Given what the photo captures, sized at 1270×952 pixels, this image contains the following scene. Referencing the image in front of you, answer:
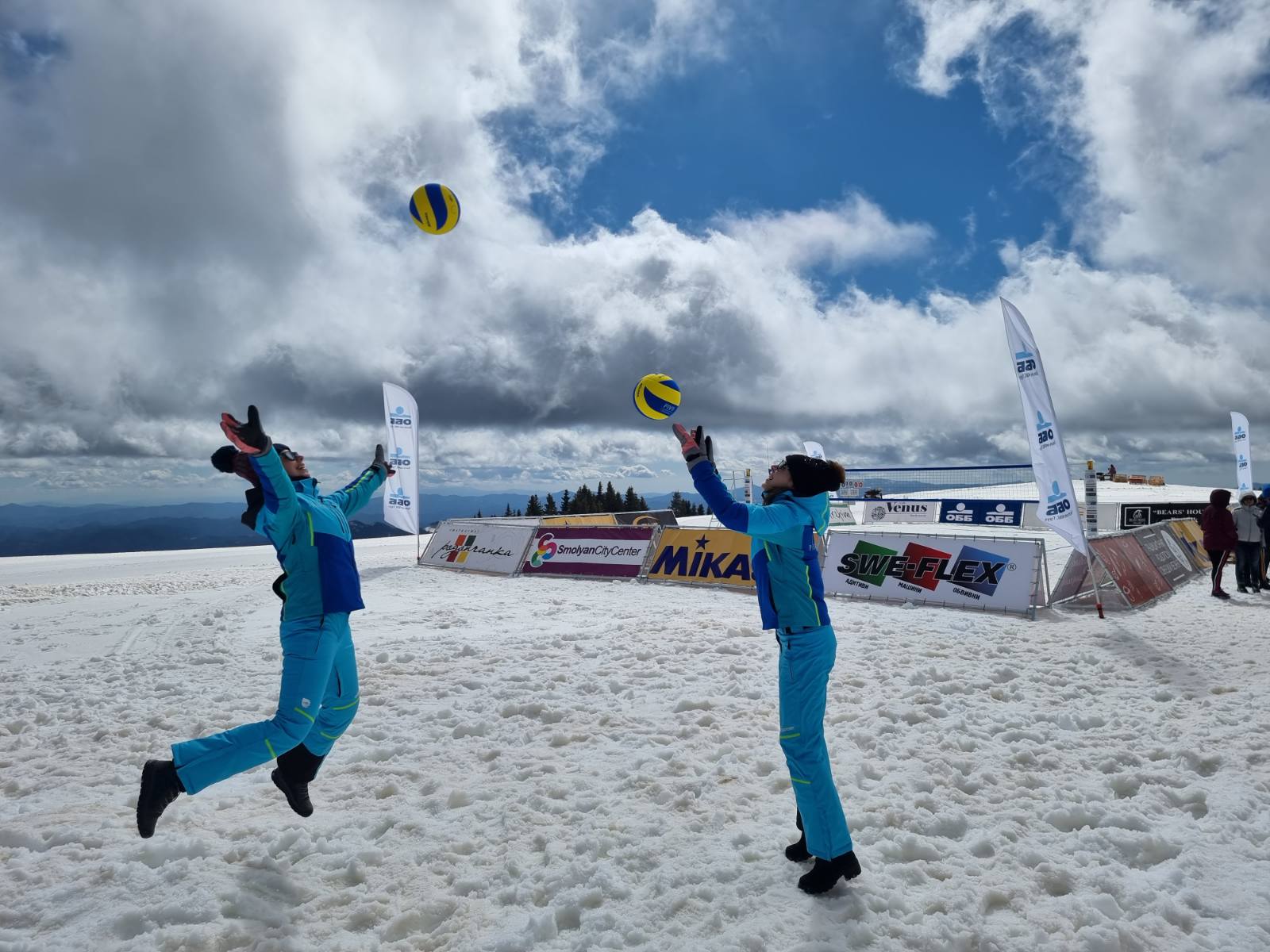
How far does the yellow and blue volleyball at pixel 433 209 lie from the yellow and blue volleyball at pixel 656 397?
14.8ft

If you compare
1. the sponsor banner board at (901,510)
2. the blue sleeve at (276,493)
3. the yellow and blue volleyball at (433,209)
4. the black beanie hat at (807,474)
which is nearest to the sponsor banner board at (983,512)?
the sponsor banner board at (901,510)

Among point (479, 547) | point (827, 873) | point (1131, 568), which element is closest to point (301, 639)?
point (827, 873)

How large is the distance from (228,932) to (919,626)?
28.2 ft

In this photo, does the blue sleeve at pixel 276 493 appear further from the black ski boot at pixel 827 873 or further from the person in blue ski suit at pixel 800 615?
the black ski boot at pixel 827 873

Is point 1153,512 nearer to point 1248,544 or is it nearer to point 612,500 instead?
point 1248,544

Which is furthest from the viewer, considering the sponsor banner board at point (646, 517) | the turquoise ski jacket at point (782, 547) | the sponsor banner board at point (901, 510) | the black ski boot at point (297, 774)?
the sponsor banner board at point (901, 510)

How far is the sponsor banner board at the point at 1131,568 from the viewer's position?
1133 cm

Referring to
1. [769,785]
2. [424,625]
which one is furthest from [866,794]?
[424,625]

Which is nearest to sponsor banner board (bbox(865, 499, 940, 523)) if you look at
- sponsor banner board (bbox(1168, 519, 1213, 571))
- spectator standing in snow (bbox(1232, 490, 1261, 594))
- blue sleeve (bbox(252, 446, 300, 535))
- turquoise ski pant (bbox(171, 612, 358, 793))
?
sponsor banner board (bbox(1168, 519, 1213, 571))

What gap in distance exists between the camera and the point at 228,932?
126 inches

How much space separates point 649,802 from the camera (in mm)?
4504

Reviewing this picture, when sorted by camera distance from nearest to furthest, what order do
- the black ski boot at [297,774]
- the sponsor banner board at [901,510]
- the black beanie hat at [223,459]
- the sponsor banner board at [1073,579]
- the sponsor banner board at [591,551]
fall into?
the black beanie hat at [223,459], the black ski boot at [297,774], the sponsor banner board at [1073,579], the sponsor banner board at [591,551], the sponsor banner board at [901,510]

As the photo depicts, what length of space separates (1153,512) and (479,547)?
907 inches

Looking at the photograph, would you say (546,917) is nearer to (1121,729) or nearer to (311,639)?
(311,639)
